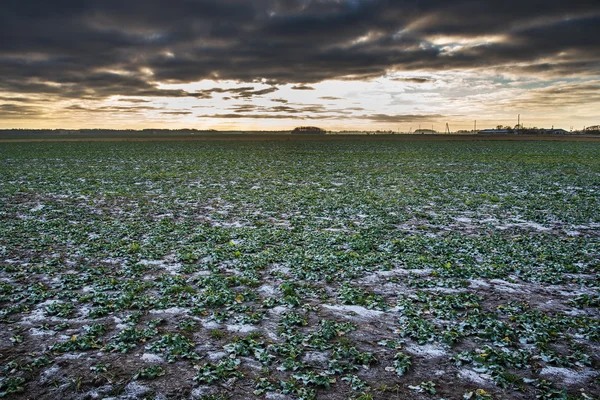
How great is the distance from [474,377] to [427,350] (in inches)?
36.7

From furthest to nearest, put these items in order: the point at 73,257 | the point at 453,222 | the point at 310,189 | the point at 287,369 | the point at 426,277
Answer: the point at 310,189 < the point at 453,222 < the point at 73,257 < the point at 426,277 < the point at 287,369

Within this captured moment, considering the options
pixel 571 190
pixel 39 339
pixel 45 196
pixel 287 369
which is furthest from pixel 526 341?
pixel 45 196

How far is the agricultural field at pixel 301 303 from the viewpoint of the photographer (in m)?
6.06

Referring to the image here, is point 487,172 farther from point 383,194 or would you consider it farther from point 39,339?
point 39,339

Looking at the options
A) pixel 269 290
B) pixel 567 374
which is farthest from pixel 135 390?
pixel 567 374

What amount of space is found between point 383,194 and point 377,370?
18792mm

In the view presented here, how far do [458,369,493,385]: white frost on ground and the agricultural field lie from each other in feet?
0.09

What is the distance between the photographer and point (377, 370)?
6.32 meters

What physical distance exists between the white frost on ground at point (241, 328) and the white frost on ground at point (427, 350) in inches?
121

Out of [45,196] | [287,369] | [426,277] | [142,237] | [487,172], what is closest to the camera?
[287,369]

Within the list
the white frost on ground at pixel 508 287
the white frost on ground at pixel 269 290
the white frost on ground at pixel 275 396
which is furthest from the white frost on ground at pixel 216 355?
the white frost on ground at pixel 508 287

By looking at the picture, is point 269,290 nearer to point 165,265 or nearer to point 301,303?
point 301,303

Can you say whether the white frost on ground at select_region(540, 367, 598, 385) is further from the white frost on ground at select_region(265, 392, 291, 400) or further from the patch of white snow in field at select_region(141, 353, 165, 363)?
the patch of white snow in field at select_region(141, 353, 165, 363)

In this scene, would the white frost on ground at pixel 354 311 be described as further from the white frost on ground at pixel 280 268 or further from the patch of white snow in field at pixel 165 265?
the patch of white snow in field at pixel 165 265
